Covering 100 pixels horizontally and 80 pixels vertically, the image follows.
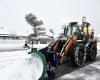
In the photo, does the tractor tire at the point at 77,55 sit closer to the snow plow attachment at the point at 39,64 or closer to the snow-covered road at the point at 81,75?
the snow-covered road at the point at 81,75

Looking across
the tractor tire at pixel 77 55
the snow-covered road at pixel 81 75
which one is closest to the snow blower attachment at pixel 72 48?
the tractor tire at pixel 77 55

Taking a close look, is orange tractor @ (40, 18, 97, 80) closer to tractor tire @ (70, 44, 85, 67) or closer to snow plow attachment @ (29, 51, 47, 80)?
tractor tire @ (70, 44, 85, 67)

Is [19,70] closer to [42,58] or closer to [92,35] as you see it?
[42,58]

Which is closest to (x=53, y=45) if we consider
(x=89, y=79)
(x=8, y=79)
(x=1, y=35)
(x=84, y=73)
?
(x=84, y=73)

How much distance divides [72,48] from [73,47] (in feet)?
0.36

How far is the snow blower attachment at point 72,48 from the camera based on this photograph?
28.0 ft

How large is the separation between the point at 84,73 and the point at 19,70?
9.93 feet

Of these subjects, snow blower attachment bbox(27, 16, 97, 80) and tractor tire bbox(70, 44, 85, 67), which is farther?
tractor tire bbox(70, 44, 85, 67)

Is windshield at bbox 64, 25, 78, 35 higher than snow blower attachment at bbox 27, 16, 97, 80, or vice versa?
windshield at bbox 64, 25, 78, 35

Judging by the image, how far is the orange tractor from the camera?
8.64 meters

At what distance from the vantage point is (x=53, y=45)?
10.1 m

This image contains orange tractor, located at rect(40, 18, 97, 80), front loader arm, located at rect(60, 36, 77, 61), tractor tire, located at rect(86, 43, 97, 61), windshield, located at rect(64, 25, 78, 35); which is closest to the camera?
orange tractor, located at rect(40, 18, 97, 80)

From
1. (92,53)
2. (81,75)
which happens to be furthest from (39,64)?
(92,53)

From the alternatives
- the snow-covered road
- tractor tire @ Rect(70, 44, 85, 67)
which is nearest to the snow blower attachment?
tractor tire @ Rect(70, 44, 85, 67)
